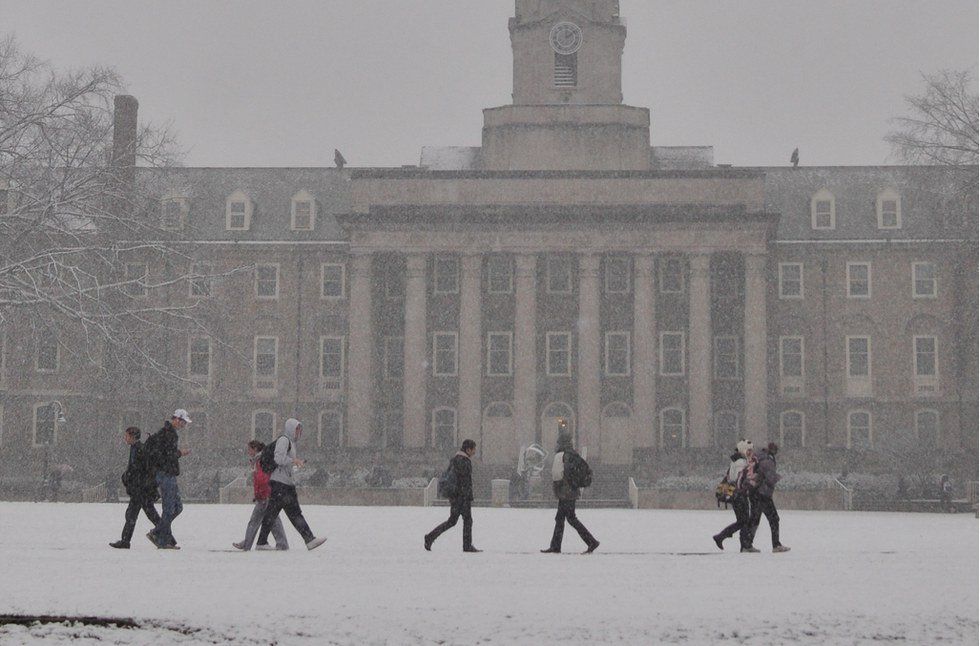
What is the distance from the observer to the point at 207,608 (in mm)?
15086

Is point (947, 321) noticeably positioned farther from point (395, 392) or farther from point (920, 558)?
point (920, 558)

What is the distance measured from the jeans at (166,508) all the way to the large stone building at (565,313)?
38.1 m

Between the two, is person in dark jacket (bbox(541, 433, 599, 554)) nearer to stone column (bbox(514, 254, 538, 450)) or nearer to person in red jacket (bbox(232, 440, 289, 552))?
person in red jacket (bbox(232, 440, 289, 552))

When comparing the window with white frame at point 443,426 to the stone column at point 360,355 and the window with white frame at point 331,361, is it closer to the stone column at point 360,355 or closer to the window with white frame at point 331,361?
the stone column at point 360,355

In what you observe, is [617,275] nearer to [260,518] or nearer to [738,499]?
→ [738,499]

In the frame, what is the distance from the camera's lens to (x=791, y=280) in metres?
66.1

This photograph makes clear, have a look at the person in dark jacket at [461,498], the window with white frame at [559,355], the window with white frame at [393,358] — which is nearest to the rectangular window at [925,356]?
the window with white frame at [559,355]

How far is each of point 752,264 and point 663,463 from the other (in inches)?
430

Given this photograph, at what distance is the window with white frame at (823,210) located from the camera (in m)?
67.6

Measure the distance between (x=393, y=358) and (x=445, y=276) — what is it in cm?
418

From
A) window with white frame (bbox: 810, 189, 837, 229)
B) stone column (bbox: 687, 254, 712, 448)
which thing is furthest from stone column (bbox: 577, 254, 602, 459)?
window with white frame (bbox: 810, 189, 837, 229)

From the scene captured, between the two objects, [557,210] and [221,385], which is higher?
[557,210]

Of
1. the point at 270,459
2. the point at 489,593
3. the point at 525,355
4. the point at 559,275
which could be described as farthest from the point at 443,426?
the point at 489,593

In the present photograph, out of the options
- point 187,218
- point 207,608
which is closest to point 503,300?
point 187,218
